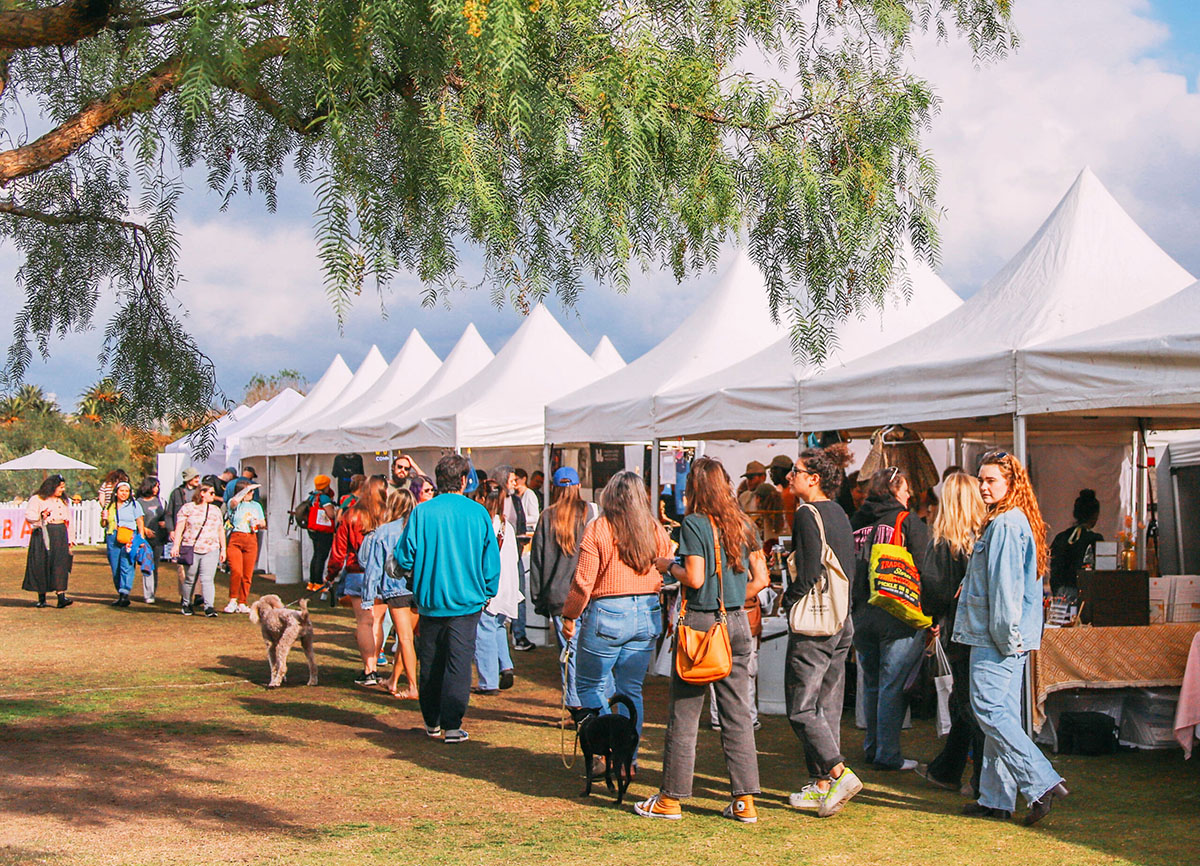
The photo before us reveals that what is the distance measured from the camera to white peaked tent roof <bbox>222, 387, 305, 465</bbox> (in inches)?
909

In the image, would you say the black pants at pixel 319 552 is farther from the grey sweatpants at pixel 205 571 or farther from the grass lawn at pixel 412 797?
the grass lawn at pixel 412 797

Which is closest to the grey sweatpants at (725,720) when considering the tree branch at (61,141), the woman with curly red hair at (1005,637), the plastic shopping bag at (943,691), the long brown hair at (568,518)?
the woman with curly red hair at (1005,637)

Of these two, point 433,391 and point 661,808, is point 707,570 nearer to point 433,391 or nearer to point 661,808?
point 661,808

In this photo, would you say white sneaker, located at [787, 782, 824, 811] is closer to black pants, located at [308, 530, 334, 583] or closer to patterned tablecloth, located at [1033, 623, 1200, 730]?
patterned tablecloth, located at [1033, 623, 1200, 730]

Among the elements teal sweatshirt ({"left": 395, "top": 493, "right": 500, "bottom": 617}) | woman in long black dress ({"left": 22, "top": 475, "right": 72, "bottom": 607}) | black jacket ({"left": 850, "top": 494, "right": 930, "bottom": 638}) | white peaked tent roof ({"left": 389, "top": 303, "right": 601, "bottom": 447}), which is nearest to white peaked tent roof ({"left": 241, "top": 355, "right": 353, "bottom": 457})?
woman in long black dress ({"left": 22, "top": 475, "right": 72, "bottom": 607})

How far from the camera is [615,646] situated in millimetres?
6168

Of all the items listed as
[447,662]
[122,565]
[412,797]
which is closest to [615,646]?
[412,797]

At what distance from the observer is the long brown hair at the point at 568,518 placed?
827cm

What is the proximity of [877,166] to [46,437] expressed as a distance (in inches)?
1752

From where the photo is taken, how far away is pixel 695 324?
1236 centimetres

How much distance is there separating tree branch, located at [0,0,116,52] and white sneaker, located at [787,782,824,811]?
489 cm

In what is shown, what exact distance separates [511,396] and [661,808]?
9.42 metres

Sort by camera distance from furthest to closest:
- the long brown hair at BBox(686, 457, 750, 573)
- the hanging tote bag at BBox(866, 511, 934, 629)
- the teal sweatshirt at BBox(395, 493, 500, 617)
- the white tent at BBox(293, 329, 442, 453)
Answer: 1. the white tent at BBox(293, 329, 442, 453)
2. the teal sweatshirt at BBox(395, 493, 500, 617)
3. the hanging tote bag at BBox(866, 511, 934, 629)
4. the long brown hair at BBox(686, 457, 750, 573)

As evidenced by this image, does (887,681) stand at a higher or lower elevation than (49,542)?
lower
